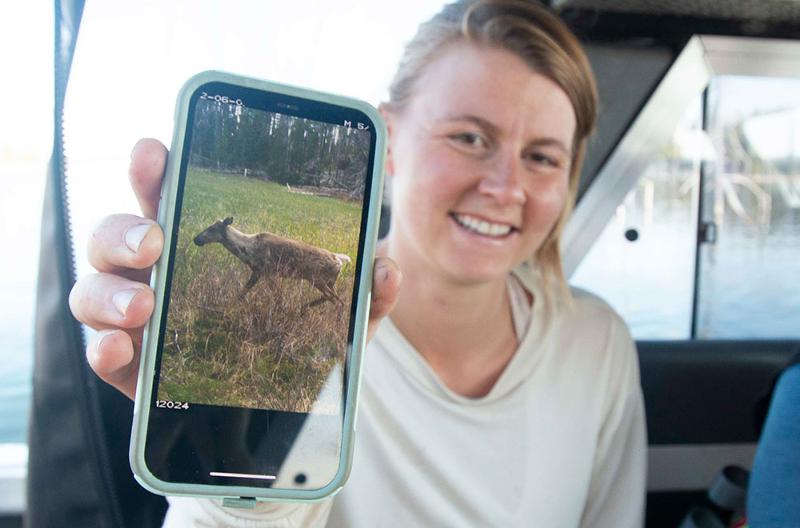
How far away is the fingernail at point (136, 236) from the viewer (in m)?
0.63

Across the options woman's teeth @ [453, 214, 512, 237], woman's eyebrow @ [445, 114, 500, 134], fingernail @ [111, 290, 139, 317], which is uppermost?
woman's eyebrow @ [445, 114, 500, 134]

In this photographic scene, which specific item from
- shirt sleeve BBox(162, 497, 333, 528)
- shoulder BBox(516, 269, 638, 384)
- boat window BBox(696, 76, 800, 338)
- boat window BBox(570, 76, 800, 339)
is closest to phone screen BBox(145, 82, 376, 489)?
shirt sleeve BBox(162, 497, 333, 528)

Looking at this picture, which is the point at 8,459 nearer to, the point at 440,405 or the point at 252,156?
the point at 440,405

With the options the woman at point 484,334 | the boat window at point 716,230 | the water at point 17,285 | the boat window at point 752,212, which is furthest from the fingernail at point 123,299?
the boat window at point 752,212

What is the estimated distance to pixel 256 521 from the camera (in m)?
0.78

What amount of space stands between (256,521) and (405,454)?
1.51 ft

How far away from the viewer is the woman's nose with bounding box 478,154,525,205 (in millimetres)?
1251

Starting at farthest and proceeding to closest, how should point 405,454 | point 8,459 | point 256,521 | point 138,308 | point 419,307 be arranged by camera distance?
point 8,459 → point 419,307 → point 405,454 → point 256,521 → point 138,308

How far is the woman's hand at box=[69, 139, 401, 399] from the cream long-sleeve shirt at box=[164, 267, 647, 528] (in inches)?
21.1

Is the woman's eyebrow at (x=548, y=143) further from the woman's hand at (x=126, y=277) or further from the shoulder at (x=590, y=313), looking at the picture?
the woman's hand at (x=126, y=277)

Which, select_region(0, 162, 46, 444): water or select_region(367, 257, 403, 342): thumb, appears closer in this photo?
select_region(367, 257, 403, 342): thumb

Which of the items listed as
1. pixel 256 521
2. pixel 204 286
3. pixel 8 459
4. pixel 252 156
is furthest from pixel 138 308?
pixel 8 459

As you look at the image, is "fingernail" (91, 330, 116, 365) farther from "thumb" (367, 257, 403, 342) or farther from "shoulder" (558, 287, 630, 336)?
"shoulder" (558, 287, 630, 336)

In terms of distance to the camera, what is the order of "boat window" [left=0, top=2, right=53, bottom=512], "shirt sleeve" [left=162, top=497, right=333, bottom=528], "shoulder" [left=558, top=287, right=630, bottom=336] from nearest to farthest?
"shirt sleeve" [left=162, top=497, right=333, bottom=528] < "boat window" [left=0, top=2, right=53, bottom=512] < "shoulder" [left=558, top=287, right=630, bottom=336]
